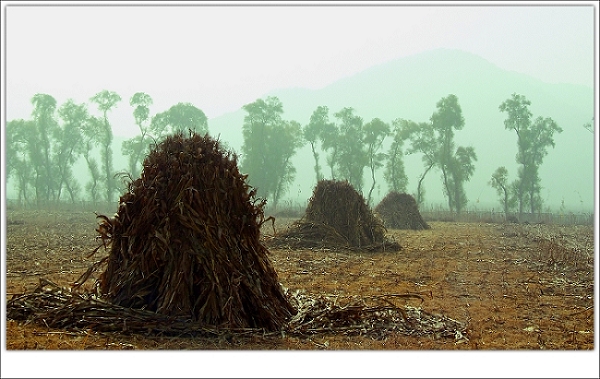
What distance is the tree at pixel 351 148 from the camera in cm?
5472

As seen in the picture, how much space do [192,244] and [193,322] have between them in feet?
2.53

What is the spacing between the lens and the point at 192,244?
5.29 meters

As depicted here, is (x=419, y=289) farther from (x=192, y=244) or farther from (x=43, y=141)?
(x=43, y=141)

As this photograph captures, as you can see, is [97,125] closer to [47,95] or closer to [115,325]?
[47,95]

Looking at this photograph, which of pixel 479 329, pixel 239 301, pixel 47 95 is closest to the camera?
pixel 239 301

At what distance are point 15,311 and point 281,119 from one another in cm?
4832

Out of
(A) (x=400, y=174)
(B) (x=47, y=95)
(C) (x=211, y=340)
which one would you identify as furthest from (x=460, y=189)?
(C) (x=211, y=340)

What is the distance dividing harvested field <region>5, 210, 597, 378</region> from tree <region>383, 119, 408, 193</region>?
37.9 meters

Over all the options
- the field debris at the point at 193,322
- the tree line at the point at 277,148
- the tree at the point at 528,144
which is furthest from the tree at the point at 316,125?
the field debris at the point at 193,322

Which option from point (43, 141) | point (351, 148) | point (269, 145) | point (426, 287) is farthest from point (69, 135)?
point (426, 287)

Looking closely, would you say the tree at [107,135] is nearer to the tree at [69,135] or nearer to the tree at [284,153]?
the tree at [69,135]

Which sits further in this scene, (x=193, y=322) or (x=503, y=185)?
(x=503, y=185)

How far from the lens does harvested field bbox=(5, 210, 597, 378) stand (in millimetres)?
4953

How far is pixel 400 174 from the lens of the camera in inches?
2206
